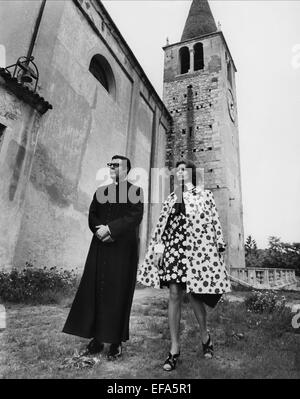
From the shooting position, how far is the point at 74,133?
29.1 ft

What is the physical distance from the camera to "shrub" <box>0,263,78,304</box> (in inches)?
214

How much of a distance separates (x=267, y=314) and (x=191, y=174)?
10.7 ft

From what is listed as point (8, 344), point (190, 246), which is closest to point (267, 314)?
point (190, 246)

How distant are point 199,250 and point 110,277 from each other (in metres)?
0.99

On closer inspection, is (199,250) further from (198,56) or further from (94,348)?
(198,56)

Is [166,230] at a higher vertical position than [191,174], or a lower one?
lower

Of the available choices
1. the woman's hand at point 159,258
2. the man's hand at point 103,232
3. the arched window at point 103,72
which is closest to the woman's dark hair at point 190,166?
the woman's hand at point 159,258

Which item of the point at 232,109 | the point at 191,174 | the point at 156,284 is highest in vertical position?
the point at 232,109

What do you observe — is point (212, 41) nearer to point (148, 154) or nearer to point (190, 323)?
point (148, 154)

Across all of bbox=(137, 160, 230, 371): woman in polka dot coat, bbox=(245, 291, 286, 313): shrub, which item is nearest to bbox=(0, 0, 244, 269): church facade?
bbox=(137, 160, 230, 371): woman in polka dot coat

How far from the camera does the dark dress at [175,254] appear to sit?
9.60 feet

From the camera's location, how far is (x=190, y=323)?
176 inches

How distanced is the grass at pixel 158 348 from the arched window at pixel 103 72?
29.7 ft

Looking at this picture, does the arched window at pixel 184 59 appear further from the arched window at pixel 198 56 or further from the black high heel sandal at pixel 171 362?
the black high heel sandal at pixel 171 362
